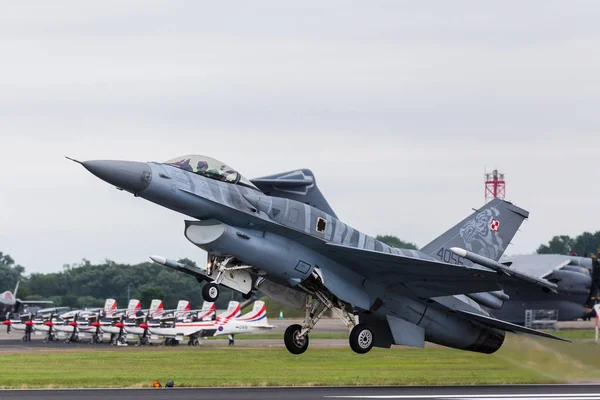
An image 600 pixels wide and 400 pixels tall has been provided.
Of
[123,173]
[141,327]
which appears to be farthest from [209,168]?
[141,327]

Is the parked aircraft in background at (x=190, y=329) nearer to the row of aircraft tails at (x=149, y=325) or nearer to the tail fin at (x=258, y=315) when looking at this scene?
the row of aircraft tails at (x=149, y=325)

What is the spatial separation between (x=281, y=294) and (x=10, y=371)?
45.9ft

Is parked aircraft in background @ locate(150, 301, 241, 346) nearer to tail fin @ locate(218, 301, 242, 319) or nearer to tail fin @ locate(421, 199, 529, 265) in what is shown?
tail fin @ locate(218, 301, 242, 319)

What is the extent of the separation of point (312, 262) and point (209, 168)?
3.61 meters

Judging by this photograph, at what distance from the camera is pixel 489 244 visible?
27766 millimetres

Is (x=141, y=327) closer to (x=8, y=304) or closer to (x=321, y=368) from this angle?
(x=321, y=368)

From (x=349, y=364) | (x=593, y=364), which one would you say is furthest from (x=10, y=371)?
(x=593, y=364)

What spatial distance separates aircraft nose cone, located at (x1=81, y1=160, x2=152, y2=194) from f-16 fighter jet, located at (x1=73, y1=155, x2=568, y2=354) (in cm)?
2

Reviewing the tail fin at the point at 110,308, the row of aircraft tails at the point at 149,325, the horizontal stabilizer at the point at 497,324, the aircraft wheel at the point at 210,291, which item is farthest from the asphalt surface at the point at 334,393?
the tail fin at the point at 110,308

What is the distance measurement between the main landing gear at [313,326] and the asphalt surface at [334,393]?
1.30 m

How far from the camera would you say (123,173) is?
20.5 m

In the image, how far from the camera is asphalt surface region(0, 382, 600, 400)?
23.6 meters

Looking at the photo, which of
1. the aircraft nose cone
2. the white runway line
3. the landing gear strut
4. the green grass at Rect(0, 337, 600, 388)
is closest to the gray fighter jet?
the green grass at Rect(0, 337, 600, 388)

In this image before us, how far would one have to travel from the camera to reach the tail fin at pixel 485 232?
89.1ft
